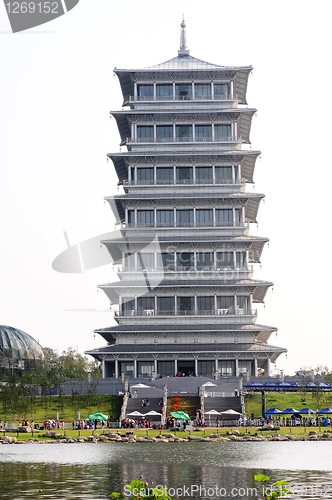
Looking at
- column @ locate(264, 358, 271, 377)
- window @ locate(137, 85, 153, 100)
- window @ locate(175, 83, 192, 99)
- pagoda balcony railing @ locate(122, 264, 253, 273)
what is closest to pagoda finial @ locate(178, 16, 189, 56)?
window @ locate(175, 83, 192, 99)

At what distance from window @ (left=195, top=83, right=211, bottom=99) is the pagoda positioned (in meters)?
0.17

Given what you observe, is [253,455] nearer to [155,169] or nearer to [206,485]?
[206,485]

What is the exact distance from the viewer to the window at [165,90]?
357 ft

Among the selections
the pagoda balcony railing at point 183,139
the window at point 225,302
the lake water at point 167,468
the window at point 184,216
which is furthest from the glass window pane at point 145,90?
the lake water at point 167,468

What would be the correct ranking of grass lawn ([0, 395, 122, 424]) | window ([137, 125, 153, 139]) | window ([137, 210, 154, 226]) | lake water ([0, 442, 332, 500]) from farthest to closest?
window ([137, 125, 153, 139]) < window ([137, 210, 154, 226]) < grass lawn ([0, 395, 122, 424]) < lake water ([0, 442, 332, 500])

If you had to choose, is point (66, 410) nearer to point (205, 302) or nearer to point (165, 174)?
point (205, 302)

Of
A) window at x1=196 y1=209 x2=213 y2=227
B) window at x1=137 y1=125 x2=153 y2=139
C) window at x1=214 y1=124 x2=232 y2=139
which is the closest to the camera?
window at x1=196 y1=209 x2=213 y2=227

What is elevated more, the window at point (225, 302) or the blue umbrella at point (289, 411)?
the window at point (225, 302)

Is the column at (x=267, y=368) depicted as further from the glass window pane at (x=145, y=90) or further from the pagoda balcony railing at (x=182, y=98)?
the glass window pane at (x=145, y=90)

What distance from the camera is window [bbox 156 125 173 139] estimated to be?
107438 millimetres

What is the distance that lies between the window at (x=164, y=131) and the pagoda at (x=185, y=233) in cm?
17

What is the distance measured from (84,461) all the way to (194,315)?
194 ft

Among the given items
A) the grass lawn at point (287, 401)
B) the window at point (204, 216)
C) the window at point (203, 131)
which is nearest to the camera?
the grass lawn at point (287, 401)

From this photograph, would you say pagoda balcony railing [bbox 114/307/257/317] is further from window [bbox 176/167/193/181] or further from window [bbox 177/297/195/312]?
window [bbox 176/167/193/181]
